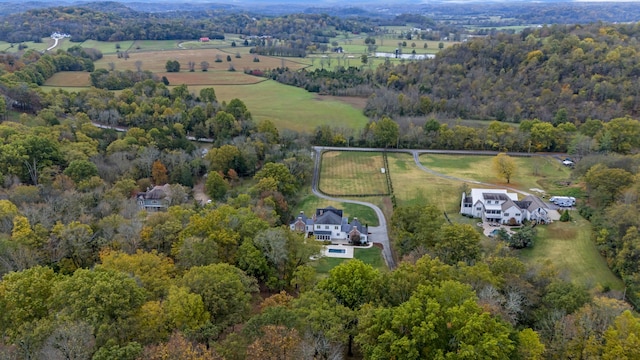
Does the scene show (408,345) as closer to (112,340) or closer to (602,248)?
(112,340)

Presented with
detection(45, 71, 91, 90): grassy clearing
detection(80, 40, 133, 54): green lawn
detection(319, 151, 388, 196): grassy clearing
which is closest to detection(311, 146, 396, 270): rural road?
detection(319, 151, 388, 196): grassy clearing

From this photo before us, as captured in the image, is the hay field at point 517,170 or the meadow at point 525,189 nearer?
the meadow at point 525,189

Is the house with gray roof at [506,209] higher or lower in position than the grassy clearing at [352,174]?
higher

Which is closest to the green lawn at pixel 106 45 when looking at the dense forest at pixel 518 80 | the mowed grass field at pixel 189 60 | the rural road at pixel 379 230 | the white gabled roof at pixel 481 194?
the mowed grass field at pixel 189 60

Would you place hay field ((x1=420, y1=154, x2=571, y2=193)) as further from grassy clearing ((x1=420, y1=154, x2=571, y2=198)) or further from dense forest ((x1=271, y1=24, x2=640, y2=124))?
dense forest ((x1=271, y1=24, x2=640, y2=124))

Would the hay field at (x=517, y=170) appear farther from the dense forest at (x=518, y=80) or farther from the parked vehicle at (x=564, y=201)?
the dense forest at (x=518, y=80)

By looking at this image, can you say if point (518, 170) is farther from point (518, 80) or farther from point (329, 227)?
point (518, 80)

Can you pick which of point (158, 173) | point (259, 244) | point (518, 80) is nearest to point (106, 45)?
point (158, 173)
